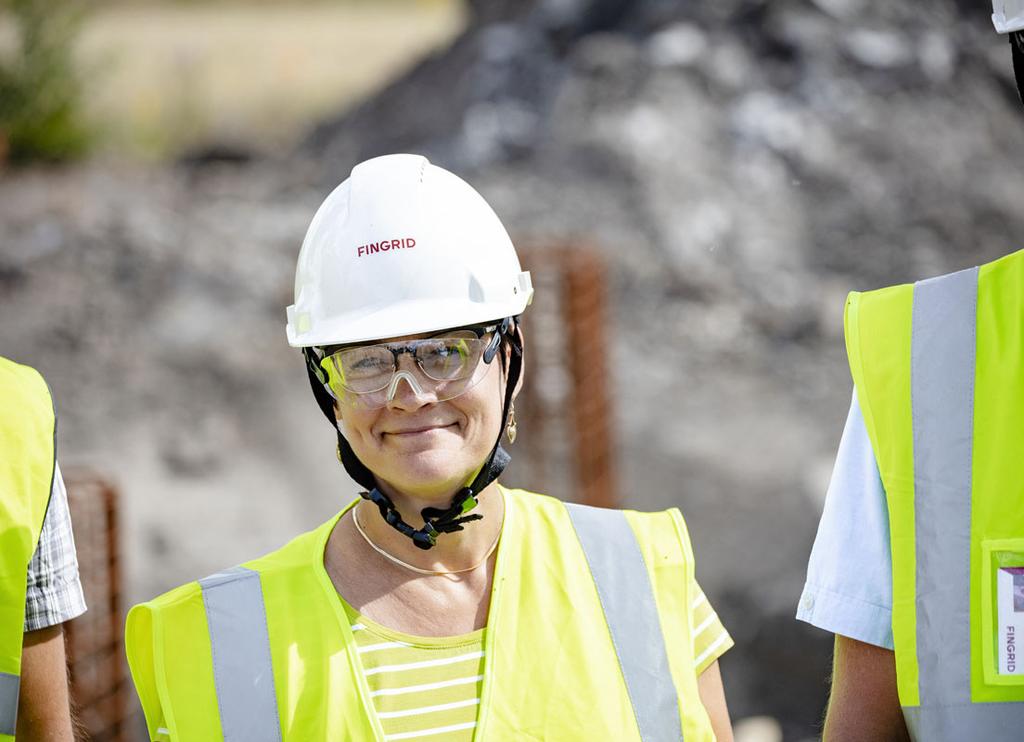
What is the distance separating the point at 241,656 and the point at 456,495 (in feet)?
1.36

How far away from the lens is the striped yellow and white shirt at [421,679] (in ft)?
6.29

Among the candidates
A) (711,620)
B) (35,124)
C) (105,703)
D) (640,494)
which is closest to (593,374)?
(640,494)

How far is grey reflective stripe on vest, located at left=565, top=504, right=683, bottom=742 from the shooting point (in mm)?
1962

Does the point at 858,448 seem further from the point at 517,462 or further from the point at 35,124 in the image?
the point at 35,124

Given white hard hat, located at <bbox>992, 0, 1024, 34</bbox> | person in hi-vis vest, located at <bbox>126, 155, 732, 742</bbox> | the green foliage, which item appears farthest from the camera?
the green foliage

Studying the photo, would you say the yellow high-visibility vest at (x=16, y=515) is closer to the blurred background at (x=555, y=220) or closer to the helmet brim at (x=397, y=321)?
the helmet brim at (x=397, y=321)

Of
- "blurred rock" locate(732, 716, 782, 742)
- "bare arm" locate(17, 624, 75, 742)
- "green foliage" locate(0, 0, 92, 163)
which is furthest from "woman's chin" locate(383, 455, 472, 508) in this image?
"green foliage" locate(0, 0, 92, 163)

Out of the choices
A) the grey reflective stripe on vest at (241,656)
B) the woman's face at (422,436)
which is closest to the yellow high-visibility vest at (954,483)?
the woman's face at (422,436)

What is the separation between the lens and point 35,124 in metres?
14.2

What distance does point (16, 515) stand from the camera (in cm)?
200

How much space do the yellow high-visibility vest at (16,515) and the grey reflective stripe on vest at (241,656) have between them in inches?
10.8

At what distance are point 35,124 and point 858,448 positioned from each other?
13.9 meters

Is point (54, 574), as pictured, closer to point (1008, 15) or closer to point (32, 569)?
point (32, 569)

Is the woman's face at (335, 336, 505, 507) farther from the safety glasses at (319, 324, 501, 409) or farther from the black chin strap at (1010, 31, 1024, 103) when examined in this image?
the black chin strap at (1010, 31, 1024, 103)
